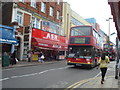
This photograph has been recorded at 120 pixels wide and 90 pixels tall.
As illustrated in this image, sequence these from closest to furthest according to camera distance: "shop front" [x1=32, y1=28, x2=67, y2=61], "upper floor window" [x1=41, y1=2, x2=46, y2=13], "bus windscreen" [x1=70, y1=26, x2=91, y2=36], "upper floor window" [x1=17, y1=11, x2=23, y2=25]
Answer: "bus windscreen" [x1=70, y1=26, x2=91, y2=36]
"upper floor window" [x1=17, y1=11, x2=23, y2=25]
"shop front" [x1=32, y1=28, x2=67, y2=61]
"upper floor window" [x1=41, y1=2, x2=46, y2=13]

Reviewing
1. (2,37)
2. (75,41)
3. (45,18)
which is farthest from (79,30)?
(45,18)

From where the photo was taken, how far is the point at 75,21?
41.9m

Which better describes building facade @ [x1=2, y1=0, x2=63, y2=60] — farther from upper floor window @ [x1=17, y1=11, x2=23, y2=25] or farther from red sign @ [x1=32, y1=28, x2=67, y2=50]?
red sign @ [x1=32, y1=28, x2=67, y2=50]

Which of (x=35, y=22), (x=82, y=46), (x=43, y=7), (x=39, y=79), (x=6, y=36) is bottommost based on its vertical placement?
(x=39, y=79)

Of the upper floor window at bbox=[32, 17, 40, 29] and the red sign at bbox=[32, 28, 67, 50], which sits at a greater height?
the upper floor window at bbox=[32, 17, 40, 29]

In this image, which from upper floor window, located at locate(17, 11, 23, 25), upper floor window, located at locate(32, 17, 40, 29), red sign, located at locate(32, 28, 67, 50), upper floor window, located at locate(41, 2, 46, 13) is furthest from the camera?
upper floor window, located at locate(41, 2, 46, 13)

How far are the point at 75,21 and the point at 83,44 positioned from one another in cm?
2854

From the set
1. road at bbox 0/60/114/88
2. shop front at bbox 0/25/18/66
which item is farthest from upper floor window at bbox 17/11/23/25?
road at bbox 0/60/114/88

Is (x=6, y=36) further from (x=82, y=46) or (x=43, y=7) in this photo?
(x=43, y=7)

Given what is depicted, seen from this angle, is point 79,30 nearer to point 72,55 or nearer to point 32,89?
point 72,55

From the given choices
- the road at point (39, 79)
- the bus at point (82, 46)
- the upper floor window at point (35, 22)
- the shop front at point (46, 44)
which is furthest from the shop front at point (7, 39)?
the bus at point (82, 46)

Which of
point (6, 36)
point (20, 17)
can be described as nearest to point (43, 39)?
point (20, 17)

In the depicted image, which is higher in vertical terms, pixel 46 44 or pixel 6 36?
pixel 6 36

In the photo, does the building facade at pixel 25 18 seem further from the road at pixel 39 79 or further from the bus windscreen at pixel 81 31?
the road at pixel 39 79
